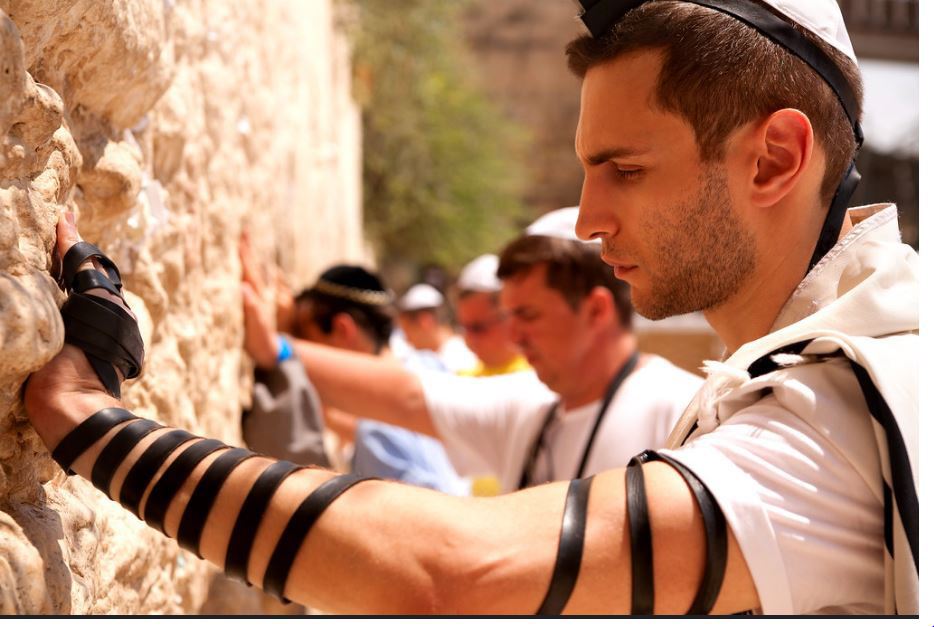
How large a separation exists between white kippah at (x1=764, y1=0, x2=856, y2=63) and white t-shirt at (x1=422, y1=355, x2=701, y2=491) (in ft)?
3.91

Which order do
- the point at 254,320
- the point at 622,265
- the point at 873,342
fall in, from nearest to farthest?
1. the point at 873,342
2. the point at 622,265
3. the point at 254,320

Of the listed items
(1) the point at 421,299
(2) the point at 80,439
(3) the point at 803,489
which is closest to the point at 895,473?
(3) the point at 803,489

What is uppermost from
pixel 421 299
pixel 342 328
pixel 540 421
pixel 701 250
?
pixel 701 250

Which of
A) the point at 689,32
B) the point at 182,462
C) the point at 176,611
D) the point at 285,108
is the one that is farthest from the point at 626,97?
the point at 285,108

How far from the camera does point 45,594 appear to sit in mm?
955

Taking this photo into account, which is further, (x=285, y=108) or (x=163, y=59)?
(x=285, y=108)

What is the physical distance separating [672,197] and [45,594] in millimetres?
817

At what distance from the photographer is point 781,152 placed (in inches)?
47.2

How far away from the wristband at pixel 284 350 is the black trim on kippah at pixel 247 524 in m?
1.50

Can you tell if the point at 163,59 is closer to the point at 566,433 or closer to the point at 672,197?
the point at 672,197

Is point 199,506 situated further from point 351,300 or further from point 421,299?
point 421,299

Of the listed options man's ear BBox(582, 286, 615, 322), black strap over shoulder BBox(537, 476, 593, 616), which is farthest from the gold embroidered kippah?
black strap over shoulder BBox(537, 476, 593, 616)

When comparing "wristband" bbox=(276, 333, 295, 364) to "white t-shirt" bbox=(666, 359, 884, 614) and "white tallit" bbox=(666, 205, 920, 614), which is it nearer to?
"white tallit" bbox=(666, 205, 920, 614)

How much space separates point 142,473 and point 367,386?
1.67 m
